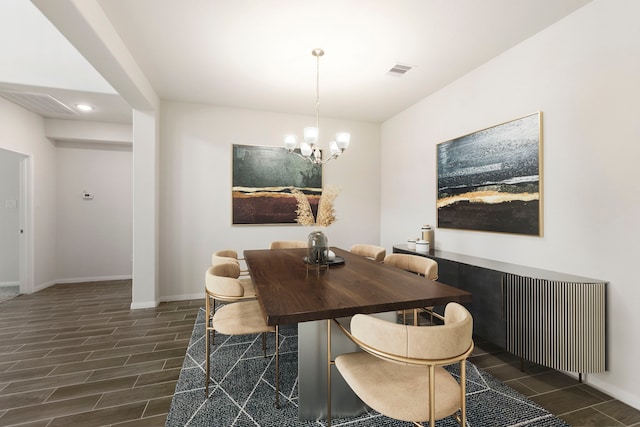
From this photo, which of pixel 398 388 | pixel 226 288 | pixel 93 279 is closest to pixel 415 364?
pixel 398 388

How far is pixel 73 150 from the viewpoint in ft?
15.8

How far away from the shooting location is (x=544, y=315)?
6.51ft

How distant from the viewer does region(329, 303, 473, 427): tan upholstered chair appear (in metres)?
1.02

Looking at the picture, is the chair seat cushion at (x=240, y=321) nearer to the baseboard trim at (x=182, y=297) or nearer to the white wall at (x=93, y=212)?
the baseboard trim at (x=182, y=297)

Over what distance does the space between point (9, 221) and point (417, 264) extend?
6271 millimetres

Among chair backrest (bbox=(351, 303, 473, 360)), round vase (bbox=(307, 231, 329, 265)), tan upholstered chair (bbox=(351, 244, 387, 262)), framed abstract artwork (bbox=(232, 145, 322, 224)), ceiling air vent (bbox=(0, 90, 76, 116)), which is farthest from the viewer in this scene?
framed abstract artwork (bbox=(232, 145, 322, 224))

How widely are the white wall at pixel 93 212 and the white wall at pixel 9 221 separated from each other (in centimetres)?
50

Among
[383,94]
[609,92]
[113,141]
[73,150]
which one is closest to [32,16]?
[113,141]

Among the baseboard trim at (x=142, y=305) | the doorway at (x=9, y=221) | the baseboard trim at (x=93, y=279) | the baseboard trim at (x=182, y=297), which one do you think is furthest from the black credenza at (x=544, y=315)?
the doorway at (x=9, y=221)

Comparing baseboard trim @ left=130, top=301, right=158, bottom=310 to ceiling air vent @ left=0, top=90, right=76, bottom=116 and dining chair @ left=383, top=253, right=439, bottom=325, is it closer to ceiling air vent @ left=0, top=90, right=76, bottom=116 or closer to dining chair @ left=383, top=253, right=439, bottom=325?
ceiling air vent @ left=0, top=90, right=76, bottom=116

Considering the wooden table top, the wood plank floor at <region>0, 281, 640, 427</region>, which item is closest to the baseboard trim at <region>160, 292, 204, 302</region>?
the wood plank floor at <region>0, 281, 640, 427</region>

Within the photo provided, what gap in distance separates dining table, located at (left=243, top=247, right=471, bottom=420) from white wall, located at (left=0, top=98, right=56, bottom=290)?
4235 mm

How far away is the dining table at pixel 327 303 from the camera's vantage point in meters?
1.29

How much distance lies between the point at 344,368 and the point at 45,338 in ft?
10.3
